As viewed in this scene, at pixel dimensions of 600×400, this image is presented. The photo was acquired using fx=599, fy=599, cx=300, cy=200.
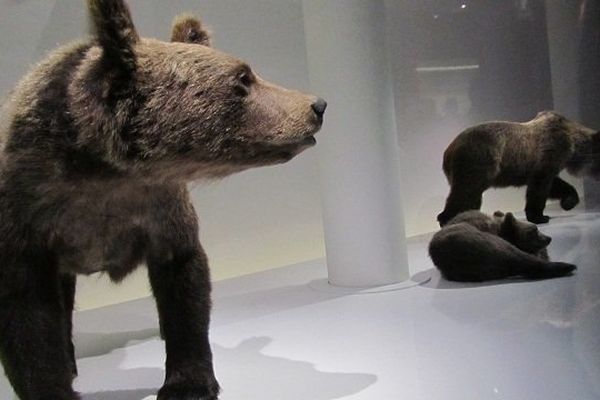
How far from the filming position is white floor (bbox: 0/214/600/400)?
50.4 inches

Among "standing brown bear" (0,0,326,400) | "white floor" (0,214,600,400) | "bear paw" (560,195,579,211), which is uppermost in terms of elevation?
"standing brown bear" (0,0,326,400)

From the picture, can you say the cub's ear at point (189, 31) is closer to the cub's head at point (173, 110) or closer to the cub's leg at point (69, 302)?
the cub's head at point (173, 110)

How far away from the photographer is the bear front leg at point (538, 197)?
2.36 metres

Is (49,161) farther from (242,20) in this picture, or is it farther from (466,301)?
(242,20)

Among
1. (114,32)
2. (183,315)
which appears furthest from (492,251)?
(114,32)

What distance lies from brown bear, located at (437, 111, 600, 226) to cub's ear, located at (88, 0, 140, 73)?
1.70 meters

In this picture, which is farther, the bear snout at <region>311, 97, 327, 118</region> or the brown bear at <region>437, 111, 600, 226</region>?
the brown bear at <region>437, 111, 600, 226</region>

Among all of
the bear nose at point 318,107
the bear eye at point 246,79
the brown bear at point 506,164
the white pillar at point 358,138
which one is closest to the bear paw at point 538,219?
the brown bear at point 506,164

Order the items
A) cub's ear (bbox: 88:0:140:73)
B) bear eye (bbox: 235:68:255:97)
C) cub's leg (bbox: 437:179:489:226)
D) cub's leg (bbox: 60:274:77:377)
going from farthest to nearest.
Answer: cub's leg (bbox: 437:179:489:226) < cub's leg (bbox: 60:274:77:377) < bear eye (bbox: 235:68:255:97) < cub's ear (bbox: 88:0:140:73)

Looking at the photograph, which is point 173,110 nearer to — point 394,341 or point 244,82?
point 244,82

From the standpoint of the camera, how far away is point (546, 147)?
7.94 feet

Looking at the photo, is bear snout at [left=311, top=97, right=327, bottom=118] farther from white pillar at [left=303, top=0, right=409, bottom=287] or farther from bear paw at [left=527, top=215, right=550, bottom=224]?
bear paw at [left=527, top=215, right=550, bottom=224]

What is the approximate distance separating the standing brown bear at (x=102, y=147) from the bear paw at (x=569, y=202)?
4.81 feet

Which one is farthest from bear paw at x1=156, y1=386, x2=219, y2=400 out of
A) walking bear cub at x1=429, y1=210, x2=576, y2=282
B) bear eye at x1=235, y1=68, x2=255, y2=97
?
walking bear cub at x1=429, y1=210, x2=576, y2=282
